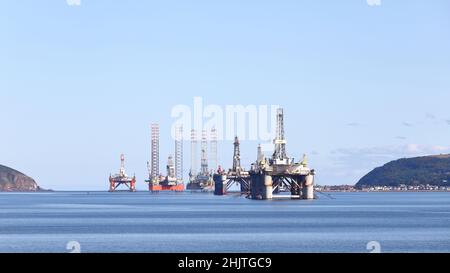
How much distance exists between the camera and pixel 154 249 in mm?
62875

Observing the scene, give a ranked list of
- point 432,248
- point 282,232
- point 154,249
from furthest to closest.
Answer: point 282,232 → point 432,248 → point 154,249
